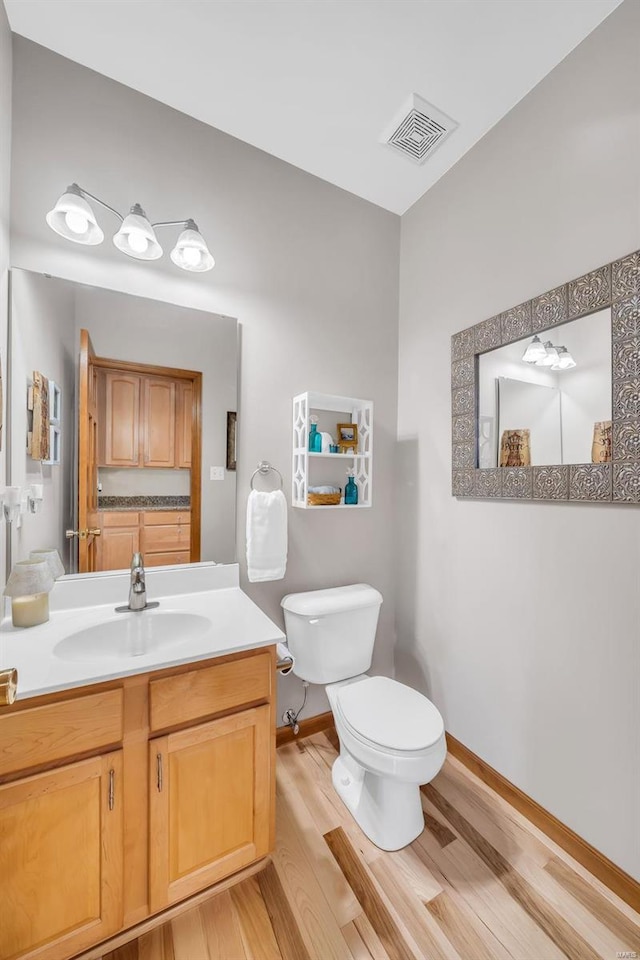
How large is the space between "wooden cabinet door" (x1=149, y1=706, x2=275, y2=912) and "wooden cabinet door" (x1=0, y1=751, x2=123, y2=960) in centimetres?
10

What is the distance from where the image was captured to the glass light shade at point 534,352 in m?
1.44

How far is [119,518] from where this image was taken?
1463 millimetres

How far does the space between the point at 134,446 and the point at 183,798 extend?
1135 millimetres

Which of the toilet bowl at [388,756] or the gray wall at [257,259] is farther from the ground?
the gray wall at [257,259]

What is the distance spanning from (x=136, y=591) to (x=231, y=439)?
2.27 feet

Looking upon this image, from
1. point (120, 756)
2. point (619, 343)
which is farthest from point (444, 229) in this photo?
point (120, 756)

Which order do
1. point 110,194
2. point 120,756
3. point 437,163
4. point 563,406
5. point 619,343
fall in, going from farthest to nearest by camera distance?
point 437,163 < point 110,194 < point 563,406 < point 619,343 < point 120,756

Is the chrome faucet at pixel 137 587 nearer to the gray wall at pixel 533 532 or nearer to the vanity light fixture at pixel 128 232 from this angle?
the vanity light fixture at pixel 128 232

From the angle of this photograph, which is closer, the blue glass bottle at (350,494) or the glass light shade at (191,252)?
the glass light shade at (191,252)

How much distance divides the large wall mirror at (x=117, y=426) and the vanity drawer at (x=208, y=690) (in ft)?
1.91

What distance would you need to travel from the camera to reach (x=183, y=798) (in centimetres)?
108

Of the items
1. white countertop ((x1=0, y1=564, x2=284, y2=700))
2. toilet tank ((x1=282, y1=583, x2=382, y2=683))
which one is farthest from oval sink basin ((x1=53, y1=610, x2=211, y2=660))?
toilet tank ((x1=282, y1=583, x2=382, y2=683))

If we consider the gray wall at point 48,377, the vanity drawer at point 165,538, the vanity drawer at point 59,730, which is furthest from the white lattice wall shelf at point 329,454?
the vanity drawer at point 59,730

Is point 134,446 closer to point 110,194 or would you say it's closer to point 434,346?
point 110,194
